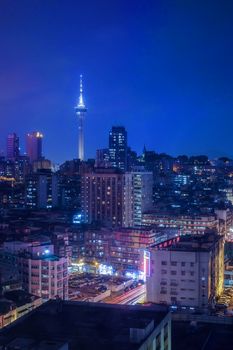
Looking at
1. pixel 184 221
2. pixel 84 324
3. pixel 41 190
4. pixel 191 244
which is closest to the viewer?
pixel 84 324

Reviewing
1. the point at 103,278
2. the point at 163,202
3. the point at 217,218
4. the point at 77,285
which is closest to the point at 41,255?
the point at 77,285

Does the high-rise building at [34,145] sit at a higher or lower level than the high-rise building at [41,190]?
higher

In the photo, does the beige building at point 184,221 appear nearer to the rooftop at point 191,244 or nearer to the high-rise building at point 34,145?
the rooftop at point 191,244

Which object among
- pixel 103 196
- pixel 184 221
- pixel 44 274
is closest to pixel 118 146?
pixel 103 196

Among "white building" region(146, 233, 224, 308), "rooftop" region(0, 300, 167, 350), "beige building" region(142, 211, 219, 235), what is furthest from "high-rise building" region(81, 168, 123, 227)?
"rooftop" region(0, 300, 167, 350)

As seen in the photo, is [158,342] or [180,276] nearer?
[158,342]

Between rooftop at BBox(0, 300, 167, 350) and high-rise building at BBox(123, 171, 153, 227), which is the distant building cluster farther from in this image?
rooftop at BBox(0, 300, 167, 350)

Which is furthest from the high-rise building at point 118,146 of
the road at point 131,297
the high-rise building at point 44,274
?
the high-rise building at point 44,274

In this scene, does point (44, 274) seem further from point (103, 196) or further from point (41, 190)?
point (41, 190)
